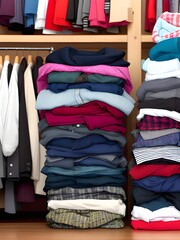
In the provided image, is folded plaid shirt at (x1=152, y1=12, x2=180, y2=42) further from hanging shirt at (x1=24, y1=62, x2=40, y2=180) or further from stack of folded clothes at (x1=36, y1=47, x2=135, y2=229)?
hanging shirt at (x1=24, y1=62, x2=40, y2=180)

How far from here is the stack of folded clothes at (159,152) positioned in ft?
8.95

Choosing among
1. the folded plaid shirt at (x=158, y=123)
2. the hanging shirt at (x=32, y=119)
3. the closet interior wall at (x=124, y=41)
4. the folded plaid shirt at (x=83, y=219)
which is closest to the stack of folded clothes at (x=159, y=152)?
the folded plaid shirt at (x=158, y=123)

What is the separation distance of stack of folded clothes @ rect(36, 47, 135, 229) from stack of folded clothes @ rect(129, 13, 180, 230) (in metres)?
0.10

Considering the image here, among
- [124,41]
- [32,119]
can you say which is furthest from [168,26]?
[32,119]

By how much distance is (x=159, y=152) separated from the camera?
9.11 ft

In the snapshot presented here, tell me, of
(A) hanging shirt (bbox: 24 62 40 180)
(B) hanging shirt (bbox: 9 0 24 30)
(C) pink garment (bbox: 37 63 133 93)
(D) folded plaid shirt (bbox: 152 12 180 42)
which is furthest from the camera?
(B) hanging shirt (bbox: 9 0 24 30)

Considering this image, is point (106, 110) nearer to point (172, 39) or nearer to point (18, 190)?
point (172, 39)

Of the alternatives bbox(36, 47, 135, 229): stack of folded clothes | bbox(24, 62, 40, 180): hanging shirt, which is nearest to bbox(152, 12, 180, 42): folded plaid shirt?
bbox(36, 47, 135, 229): stack of folded clothes

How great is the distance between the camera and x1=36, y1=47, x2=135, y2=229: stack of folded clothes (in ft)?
9.21

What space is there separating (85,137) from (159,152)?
1.20 feet

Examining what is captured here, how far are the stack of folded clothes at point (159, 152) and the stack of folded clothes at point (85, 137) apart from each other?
0.10 metres

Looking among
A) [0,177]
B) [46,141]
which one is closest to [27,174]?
[0,177]

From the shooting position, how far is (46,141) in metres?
2.86

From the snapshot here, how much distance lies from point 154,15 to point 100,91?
0.92 m
